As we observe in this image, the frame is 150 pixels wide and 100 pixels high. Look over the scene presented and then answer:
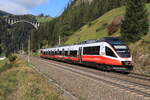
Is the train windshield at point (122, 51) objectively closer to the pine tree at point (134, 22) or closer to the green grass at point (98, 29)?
the pine tree at point (134, 22)

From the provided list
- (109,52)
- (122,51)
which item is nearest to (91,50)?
(109,52)

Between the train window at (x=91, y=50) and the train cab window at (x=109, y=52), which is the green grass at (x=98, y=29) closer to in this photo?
the train window at (x=91, y=50)

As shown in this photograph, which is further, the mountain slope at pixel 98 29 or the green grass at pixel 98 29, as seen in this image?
the mountain slope at pixel 98 29

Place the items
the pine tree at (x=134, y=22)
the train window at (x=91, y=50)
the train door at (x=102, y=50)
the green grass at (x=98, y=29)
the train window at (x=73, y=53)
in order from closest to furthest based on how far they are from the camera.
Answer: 1. the train door at (x=102, y=50)
2. the train window at (x=91, y=50)
3. the train window at (x=73, y=53)
4. the pine tree at (x=134, y=22)
5. the green grass at (x=98, y=29)

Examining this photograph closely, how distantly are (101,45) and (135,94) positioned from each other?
1270cm

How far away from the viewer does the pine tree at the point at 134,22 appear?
1383 inches

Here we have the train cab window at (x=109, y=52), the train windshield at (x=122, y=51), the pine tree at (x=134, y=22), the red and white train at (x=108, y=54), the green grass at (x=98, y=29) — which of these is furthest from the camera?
the green grass at (x=98, y=29)

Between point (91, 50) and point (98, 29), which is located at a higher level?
point (98, 29)

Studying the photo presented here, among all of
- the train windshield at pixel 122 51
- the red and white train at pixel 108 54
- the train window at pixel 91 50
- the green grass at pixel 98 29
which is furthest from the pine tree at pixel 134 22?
the green grass at pixel 98 29

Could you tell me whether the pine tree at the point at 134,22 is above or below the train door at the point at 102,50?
above

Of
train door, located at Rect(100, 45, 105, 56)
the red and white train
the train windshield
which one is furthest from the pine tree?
the train windshield

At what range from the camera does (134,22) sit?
35281mm

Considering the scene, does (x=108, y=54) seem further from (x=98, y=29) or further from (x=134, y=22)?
(x=98, y=29)

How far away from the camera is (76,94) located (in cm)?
1262
